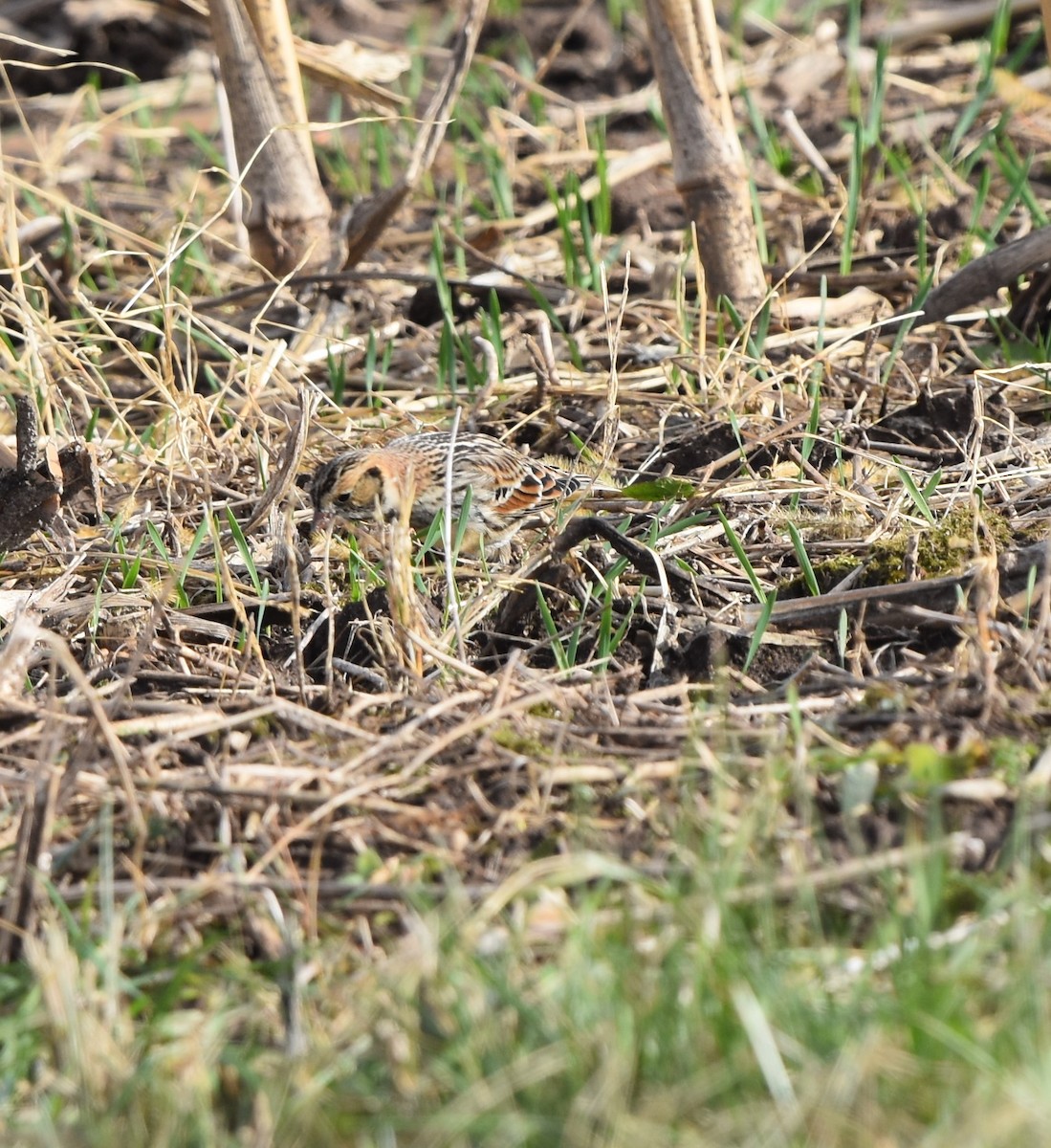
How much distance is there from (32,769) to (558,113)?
5.83 metres

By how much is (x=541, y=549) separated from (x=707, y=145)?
5.84 feet

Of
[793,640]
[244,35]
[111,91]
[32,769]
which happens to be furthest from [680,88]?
[111,91]

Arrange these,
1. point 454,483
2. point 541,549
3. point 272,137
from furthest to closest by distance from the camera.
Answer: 1. point 272,137
2. point 454,483
3. point 541,549

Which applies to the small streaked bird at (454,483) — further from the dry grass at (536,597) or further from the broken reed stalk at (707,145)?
the broken reed stalk at (707,145)

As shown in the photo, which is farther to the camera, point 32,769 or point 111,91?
point 111,91

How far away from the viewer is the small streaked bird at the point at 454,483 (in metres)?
4.21

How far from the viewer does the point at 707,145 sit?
16.0ft

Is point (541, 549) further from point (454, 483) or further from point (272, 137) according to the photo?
point (272, 137)

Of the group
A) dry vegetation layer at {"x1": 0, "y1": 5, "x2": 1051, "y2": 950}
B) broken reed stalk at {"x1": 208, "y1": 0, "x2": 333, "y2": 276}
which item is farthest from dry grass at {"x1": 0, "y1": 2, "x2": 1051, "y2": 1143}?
broken reed stalk at {"x1": 208, "y1": 0, "x2": 333, "y2": 276}

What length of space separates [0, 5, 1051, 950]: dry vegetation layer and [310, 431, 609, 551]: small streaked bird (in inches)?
5.6

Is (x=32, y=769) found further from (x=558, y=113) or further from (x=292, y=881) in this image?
(x=558, y=113)

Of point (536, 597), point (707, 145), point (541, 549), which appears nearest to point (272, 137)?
point (707, 145)

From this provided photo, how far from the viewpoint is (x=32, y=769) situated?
2.94 m

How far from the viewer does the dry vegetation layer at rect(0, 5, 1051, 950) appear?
2.73 metres
